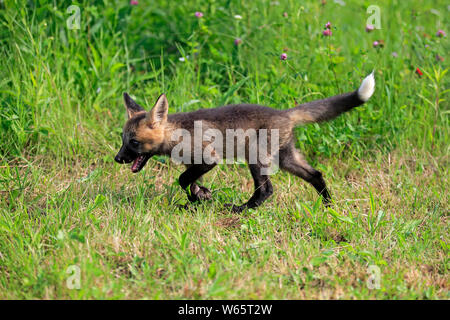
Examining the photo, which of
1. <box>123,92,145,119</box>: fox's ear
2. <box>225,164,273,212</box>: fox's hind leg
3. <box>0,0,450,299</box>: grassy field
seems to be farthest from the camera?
<box>123,92,145,119</box>: fox's ear

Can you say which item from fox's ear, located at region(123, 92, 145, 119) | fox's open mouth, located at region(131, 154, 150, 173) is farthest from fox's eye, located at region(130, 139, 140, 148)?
fox's ear, located at region(123, 92, 145, 119)

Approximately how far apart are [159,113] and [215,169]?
1071 millimetres

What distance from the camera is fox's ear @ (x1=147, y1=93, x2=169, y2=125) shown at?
4.64m

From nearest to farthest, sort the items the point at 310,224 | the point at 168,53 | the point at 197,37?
the point at 310,224, the point at 197,37, the point at 168,53

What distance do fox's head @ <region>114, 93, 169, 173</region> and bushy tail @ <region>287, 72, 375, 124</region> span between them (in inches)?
47.0

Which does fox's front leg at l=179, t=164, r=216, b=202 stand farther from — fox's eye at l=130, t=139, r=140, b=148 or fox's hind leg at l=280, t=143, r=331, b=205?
fox's hind leg at l=280, t=143, r=331, b=205

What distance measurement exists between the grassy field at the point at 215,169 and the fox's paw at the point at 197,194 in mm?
124

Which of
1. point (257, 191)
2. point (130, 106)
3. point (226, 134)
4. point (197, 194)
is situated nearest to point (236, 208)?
point (257, 191)

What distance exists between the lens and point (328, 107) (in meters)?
4.86

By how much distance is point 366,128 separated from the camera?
18.7 ft

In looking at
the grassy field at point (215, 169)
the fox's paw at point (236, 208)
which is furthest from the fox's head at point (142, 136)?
the fox's paw at point (236, 208)
